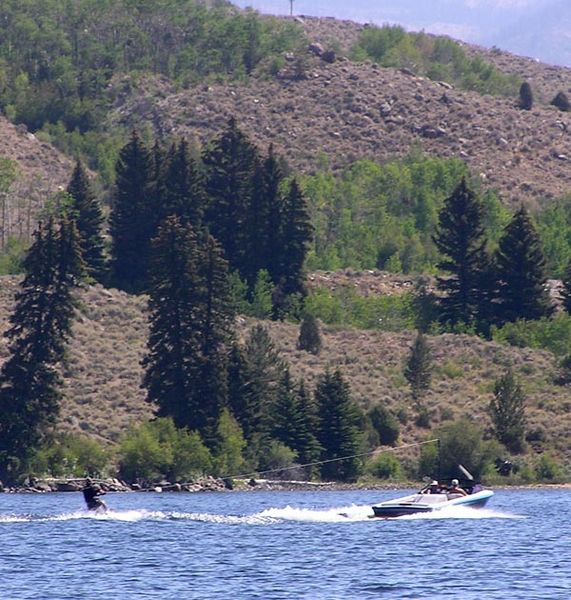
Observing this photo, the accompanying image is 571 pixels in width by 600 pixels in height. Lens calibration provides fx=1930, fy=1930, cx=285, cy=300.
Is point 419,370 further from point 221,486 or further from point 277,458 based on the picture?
point 221,486

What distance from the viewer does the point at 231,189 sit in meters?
144

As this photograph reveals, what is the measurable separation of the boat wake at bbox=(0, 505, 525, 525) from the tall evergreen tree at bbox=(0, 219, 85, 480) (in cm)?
2335

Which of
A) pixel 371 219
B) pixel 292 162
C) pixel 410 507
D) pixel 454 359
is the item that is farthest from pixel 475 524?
pixel 292 162

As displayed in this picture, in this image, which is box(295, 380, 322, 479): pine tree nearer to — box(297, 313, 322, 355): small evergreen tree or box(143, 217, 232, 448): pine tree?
box(143, 217, 232, 448): pine tree

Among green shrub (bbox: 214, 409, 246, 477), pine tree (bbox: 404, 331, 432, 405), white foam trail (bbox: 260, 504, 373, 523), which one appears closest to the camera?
white foam trail (bbox: 260, 504, 373, 523)

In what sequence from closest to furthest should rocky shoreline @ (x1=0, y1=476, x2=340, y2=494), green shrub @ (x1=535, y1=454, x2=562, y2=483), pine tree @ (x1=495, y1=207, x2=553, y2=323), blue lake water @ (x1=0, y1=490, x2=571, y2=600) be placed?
blue lake water @ (x1=0, y1=490, x2=571, y2=600) < rocky shoreline @ (x1=0, y1=476, x2=340, y2=494) < green shrub @ (x1=535, y1=454, x2=562, y2=483) < pine tree @ (x1=495, y1=207, x2=553, y2=323)

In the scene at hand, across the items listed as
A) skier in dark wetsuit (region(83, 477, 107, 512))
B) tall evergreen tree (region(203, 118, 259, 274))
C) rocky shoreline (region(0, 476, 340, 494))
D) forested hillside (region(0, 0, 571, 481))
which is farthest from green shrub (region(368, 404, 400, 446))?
skier in dark wetsuit (region(83, 477, 107, 512))

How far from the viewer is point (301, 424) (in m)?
106

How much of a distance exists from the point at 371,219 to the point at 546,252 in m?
19.7

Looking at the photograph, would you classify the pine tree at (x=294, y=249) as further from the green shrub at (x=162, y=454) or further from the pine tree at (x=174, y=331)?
the green shrub at (x=162, y=454)

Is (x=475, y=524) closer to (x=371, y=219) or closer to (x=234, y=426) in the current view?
(x=234, y=426)

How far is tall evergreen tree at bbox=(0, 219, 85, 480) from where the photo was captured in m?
99.4

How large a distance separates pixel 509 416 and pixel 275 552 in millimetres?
52146

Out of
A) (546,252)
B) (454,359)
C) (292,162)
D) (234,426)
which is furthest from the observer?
(292,162)
